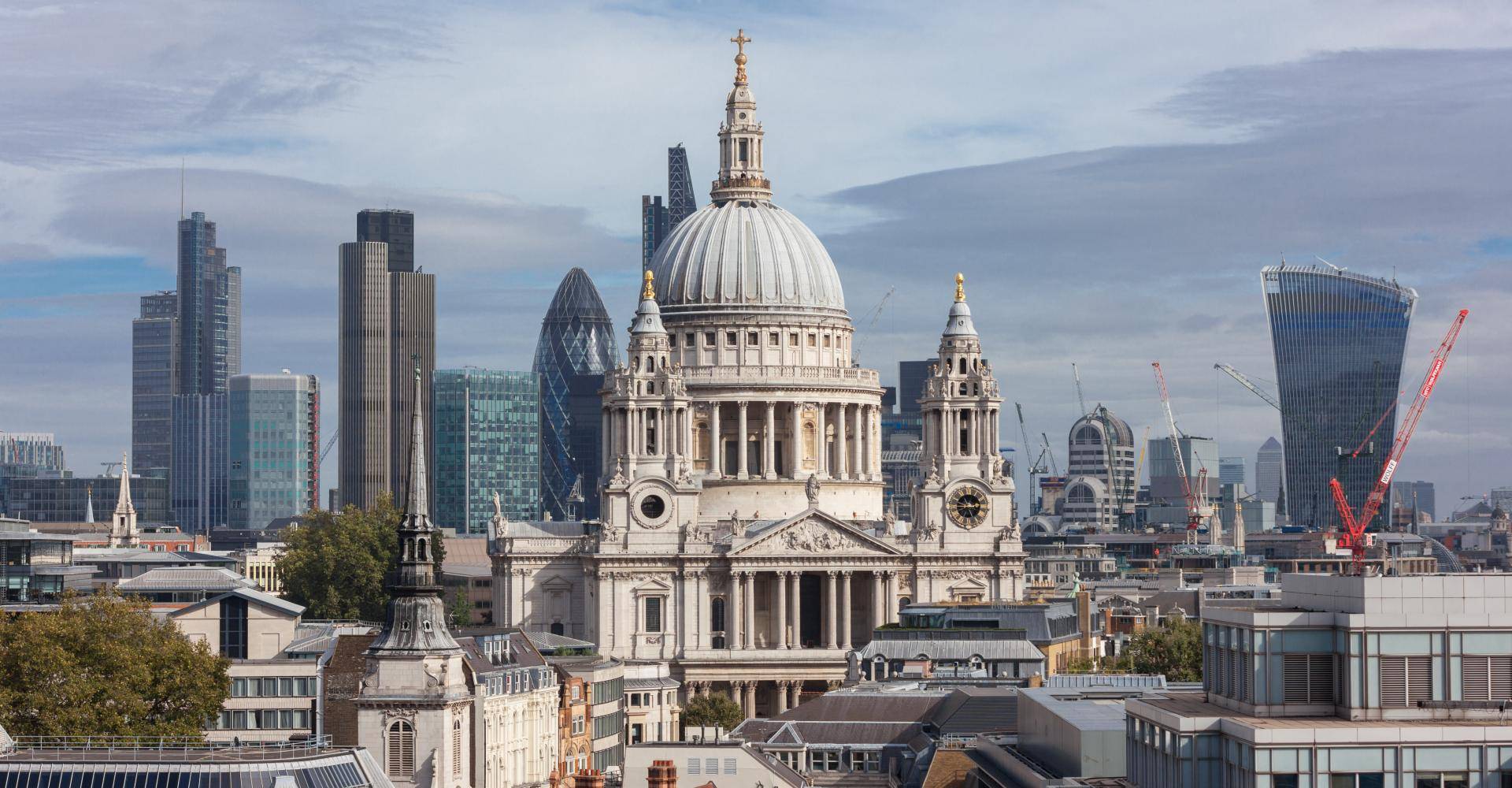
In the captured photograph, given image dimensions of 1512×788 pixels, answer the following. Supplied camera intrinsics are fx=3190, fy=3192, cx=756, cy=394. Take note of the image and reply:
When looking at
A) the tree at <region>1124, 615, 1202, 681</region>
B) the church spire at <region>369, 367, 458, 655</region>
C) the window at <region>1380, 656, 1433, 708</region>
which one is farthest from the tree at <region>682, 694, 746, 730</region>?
the window at <region>1380, 656, 1433, 708</region>

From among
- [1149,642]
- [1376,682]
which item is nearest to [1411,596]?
[1376,682]

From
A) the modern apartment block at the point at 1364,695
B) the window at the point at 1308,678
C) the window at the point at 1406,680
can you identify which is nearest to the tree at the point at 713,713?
the modern apartment block at the point at 1364,695

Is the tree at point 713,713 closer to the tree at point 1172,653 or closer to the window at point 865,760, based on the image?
the tree at point 1172,653

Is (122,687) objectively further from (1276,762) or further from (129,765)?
(1276,762)

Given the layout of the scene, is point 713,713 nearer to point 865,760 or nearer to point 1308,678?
point 865,760

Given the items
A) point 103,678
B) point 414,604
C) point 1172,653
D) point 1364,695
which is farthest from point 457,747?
point 1172,653

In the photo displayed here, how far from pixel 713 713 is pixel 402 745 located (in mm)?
58137

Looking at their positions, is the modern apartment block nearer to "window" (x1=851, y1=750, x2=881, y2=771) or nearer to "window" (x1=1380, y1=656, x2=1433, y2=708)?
"window" (x1=1380, y1=656, x2=1433, y2=708)

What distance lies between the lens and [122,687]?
433ft

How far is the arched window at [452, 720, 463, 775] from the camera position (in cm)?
13050

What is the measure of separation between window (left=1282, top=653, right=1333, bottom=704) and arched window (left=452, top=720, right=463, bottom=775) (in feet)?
178

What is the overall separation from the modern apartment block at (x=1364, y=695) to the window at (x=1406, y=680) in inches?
1.1

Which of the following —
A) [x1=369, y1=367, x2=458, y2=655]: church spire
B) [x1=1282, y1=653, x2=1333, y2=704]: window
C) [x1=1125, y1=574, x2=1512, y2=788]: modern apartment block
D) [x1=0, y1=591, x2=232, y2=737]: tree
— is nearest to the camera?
[x1=1125, y1=574, x2=1512, y2=788]: modern apartment block

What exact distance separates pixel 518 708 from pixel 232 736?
13.0 metres
